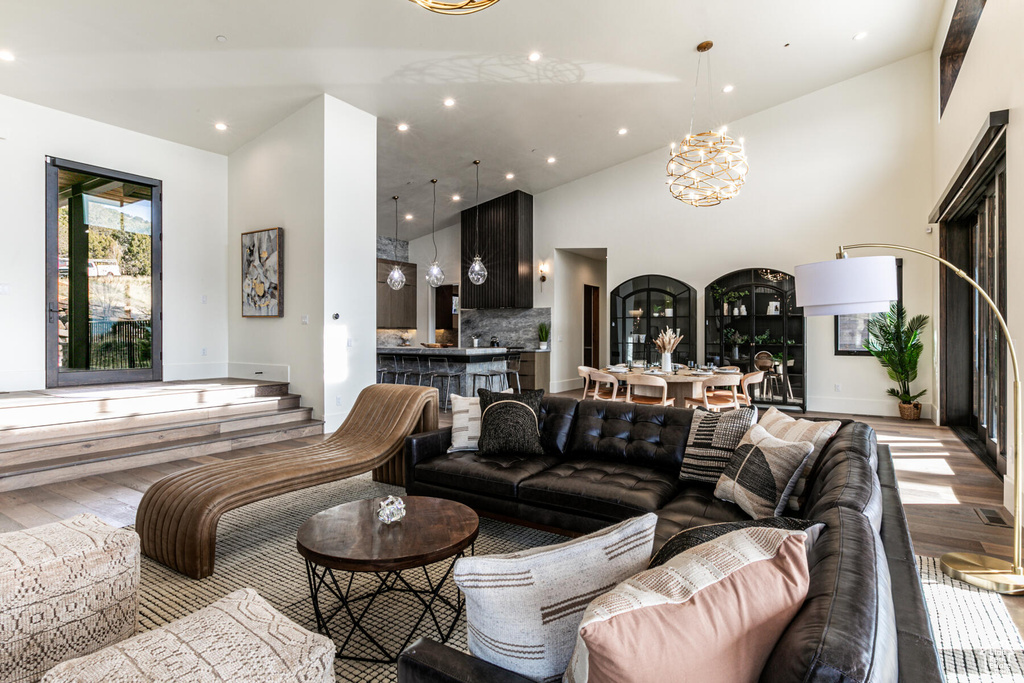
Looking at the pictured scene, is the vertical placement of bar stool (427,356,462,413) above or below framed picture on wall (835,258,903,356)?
below

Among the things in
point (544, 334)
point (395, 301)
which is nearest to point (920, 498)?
point (544, 334)

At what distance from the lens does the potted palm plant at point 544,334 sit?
393 inches

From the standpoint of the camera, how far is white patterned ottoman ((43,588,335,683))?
3.86 feet

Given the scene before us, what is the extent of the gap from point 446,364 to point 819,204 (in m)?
5.90

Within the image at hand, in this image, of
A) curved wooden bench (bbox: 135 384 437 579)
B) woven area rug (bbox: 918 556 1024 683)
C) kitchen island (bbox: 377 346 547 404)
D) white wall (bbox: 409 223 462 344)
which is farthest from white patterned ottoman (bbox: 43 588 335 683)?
white wall (bbox: 409 223 462 344)

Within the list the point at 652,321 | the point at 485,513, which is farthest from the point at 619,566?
the point at 652,321

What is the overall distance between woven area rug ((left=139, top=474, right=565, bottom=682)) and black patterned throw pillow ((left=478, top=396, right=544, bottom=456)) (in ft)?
1.50

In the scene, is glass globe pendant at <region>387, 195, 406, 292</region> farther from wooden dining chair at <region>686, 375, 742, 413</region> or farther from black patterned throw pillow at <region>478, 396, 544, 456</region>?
black patterned throw pillow at <region>478, 396, 544, 456</region>

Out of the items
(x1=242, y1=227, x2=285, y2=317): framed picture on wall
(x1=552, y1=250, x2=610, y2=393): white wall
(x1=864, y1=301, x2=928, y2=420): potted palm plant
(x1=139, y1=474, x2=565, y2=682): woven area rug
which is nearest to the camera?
(x1=139, y1=474, x2=565, y2=682): woven area rug

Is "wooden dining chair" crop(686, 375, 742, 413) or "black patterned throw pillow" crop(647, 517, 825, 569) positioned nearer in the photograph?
"black patterned throw pillow" crop(647, 517, 825, 569)

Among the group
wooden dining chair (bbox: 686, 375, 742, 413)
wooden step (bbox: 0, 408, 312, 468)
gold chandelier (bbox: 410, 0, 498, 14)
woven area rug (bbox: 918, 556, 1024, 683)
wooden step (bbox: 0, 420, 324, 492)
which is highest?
gold chandelier (bbox: 410, 0, 498, 14)

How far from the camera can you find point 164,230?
6691 millimetres

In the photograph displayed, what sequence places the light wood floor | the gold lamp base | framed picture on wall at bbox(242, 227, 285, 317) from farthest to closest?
framed picture on wall at bbox(242, 227, 285, 317), the light wood floor, the gold lamp base

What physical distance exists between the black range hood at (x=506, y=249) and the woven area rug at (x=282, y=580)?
6790 mm
